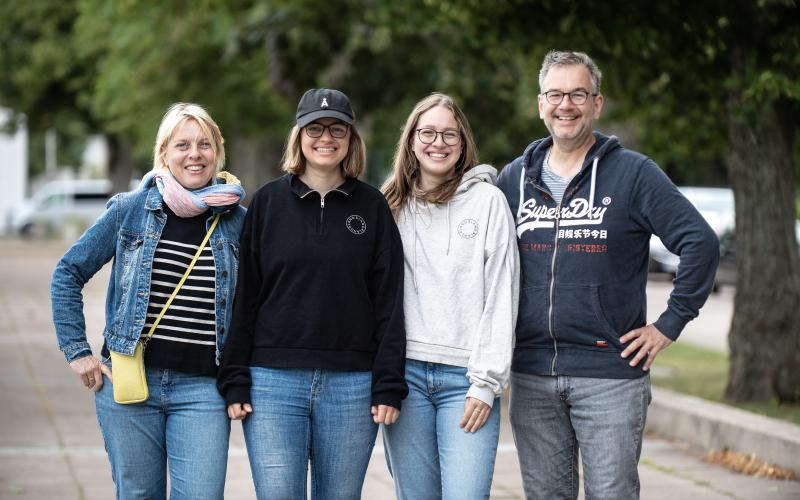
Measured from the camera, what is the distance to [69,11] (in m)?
36.4

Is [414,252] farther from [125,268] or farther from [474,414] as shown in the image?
[125,268]

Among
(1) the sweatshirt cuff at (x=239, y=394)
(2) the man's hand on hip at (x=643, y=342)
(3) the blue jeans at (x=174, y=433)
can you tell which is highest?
(2) the man's hand on hip at (x=643, y=342)

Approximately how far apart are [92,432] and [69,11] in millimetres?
30199

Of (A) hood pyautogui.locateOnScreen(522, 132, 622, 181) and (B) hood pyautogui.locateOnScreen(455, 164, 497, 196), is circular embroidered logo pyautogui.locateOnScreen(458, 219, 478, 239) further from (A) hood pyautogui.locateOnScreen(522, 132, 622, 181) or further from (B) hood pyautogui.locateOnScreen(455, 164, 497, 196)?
(A) hood pyautogui.locateOnScreen(522, 132, 622, 181)

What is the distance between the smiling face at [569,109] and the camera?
4.20m

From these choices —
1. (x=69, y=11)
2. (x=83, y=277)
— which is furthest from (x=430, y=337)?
(x=69, y=11)

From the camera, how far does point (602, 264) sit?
13.4ft

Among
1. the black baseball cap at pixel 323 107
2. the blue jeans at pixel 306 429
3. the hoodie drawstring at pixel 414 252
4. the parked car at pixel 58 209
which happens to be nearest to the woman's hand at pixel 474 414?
the blue jeans at pixel 306 429

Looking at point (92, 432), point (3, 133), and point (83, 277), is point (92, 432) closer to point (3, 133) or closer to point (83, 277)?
point (83, 277)

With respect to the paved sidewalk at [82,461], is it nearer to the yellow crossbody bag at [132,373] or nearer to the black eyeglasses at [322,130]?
the yellow crossbody bag at [132,373]

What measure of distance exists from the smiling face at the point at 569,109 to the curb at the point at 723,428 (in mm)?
3502

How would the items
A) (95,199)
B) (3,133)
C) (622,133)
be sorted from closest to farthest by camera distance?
(622,133) < (3,133) < (95,199)

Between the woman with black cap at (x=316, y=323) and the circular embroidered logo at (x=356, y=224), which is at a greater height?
the circular embroidered logo at (x=356, y=224)

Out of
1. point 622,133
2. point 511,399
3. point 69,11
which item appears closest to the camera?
point 511,399
